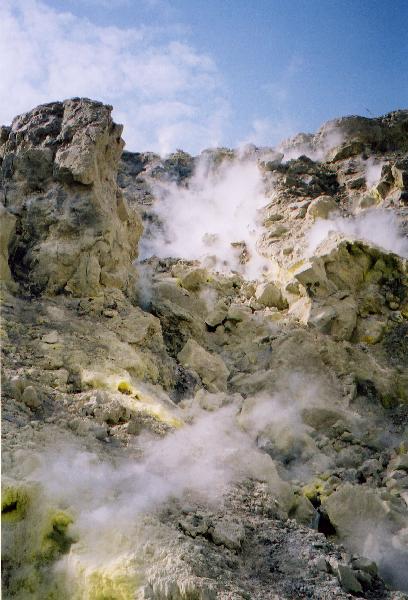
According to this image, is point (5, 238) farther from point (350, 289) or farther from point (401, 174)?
point (401, 174)

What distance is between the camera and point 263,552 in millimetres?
5047

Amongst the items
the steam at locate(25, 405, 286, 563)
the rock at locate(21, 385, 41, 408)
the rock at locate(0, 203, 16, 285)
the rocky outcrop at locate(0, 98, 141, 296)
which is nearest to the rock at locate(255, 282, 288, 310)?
the rocky outcrop at locate(0, 98, 141, 296)

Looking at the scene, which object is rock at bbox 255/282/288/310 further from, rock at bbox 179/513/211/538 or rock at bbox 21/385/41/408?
rock at bbox 179/513/211/538

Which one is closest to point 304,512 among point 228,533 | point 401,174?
point 228,533

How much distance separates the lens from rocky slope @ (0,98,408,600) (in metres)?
4.55

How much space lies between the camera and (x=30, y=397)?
20.5 feet

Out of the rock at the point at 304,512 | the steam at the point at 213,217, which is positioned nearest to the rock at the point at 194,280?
the steam at the point at 213,217

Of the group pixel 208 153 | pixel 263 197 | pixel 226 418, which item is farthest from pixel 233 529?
pixel 208 153

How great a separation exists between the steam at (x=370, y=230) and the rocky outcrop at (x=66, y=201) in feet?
16.2

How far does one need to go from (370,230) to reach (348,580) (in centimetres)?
985

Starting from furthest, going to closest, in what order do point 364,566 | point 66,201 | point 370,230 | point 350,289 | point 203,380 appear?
point 370,230, point 350,289, point 66,201, point 203,380, point 364,566

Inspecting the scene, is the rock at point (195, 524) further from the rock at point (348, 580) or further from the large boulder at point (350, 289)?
the large boulder at point (350, 289)

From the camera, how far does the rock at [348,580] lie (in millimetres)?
4543

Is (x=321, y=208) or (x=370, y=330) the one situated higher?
(x=321, y=208)
